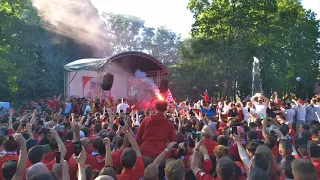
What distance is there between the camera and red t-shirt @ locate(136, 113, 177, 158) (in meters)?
5.20

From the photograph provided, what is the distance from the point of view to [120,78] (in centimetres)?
2672

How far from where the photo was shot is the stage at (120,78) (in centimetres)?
2462

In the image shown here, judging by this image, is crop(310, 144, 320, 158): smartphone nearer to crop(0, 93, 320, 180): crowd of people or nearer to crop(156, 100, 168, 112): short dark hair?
crop(0, 93, 320, 180): crowd of people

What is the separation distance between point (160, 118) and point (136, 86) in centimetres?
2154

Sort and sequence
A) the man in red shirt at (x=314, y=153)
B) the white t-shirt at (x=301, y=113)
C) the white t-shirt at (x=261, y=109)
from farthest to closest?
the white t-shirt at (x=301, y=113) < the white t-shirt at (x=261, y=109) < the man in red shirt at (x=314, y=153)

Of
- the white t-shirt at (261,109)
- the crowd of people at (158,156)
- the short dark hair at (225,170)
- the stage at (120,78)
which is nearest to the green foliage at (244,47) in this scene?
the stage at (120,78)

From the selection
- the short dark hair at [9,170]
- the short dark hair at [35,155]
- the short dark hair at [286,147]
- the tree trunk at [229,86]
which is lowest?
the short dark hair at [9,170]

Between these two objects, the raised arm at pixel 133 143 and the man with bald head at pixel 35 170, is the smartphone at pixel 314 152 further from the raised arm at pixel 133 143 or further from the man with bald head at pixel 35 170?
the man with bald head at pixel 35 170

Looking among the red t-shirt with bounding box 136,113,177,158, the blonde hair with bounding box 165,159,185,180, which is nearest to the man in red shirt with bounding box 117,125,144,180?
the blonde hair with bounding box 165,159,185,180

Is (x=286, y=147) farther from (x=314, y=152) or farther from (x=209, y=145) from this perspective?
(x=209, y=145)

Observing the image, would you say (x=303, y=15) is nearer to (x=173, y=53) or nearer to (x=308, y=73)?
(x=308, y=73)

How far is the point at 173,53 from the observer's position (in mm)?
63406

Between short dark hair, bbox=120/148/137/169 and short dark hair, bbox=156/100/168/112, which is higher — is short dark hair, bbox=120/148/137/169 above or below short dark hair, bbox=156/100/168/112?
below

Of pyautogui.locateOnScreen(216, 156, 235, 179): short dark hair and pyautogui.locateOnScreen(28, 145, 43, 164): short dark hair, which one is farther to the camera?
pyautogui.locateOnScreen(28, 145, 43, 164): short dark hair
